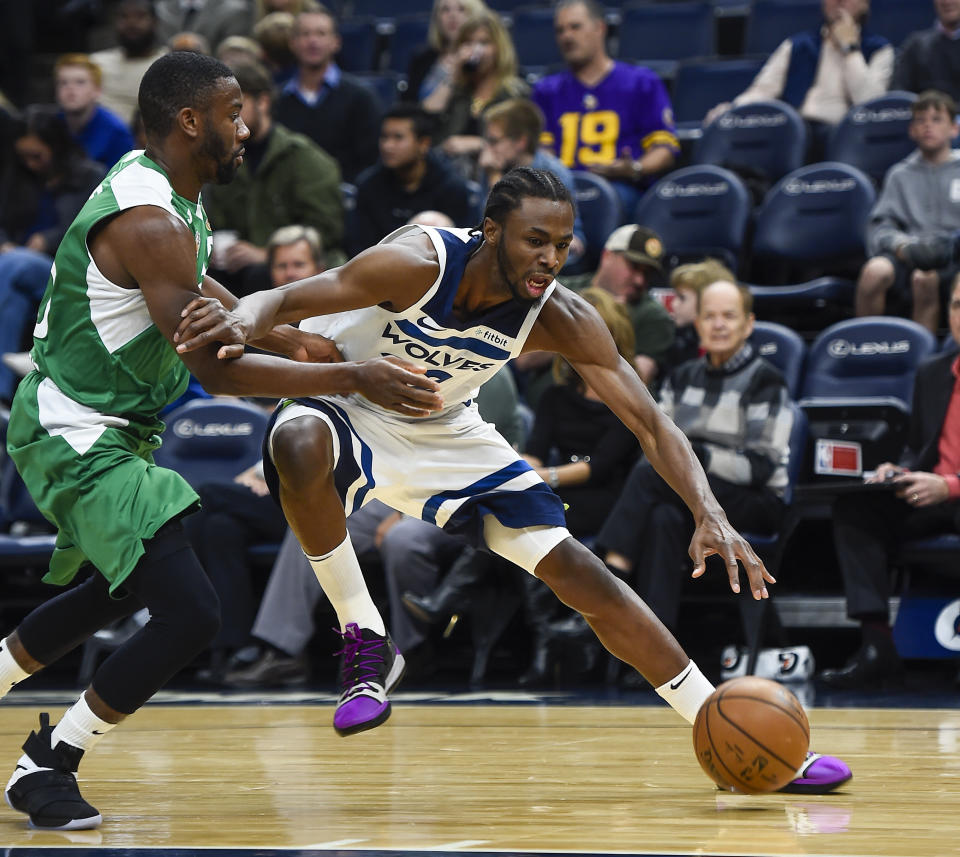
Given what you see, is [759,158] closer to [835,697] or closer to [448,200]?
[448,200]

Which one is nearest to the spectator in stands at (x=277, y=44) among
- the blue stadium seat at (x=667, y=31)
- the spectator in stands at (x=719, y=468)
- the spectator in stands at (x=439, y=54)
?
the spectator in stands at (x=439, y=54)

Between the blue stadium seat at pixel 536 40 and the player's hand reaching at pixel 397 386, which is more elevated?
the player's hand reaching at pixel 397 386

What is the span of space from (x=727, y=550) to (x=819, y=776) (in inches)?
24.9

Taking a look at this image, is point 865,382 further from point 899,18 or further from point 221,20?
point 221,20

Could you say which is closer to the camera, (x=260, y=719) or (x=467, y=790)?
(x=467, y=790)

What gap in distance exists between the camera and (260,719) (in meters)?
5.54

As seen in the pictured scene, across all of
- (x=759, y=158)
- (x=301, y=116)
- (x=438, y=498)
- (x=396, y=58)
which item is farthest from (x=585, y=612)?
(x=396, y=58)

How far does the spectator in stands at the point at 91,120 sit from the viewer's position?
9.18 metres

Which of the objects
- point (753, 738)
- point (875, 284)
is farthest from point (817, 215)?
point (753, 738)

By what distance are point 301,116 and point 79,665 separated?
383 cm

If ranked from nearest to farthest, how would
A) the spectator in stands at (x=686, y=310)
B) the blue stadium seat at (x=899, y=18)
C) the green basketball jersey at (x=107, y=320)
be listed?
the green basketball jersey at (x=107, y=320) < the spectator in stands at (x=686, y=310) < the blue stadium seat at (x=899, y=18)

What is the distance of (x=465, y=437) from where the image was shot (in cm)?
409

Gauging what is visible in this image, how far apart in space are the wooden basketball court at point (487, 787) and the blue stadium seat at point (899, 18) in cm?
555

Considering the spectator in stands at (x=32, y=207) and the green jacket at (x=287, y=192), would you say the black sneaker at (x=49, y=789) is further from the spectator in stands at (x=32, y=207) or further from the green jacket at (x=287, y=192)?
the green jacket at (x=287, y=192)
